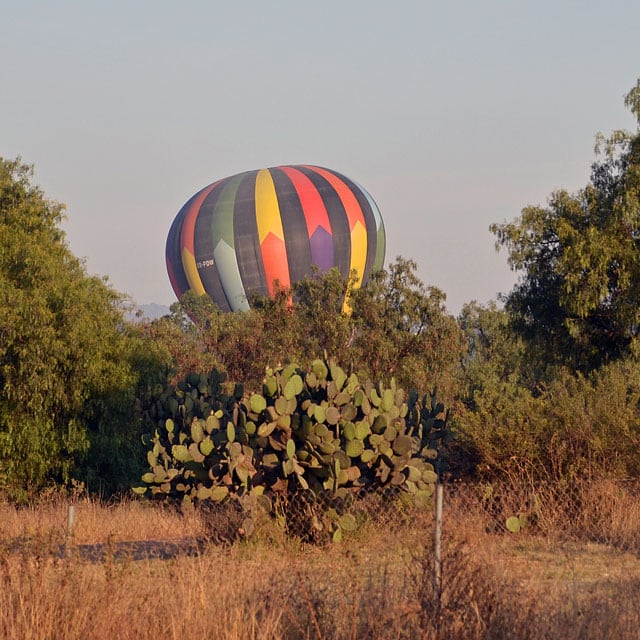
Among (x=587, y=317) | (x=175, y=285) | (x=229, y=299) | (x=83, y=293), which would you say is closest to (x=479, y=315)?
(x=229, y=299)

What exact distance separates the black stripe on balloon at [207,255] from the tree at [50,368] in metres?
50.2

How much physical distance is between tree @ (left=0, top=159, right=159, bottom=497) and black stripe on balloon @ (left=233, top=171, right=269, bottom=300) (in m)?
48.3

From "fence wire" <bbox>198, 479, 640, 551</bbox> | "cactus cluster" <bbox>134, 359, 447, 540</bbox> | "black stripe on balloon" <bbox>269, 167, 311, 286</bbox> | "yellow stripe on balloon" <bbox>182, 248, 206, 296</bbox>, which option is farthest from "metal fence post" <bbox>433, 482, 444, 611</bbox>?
"yellow stripe on balloon" <bbox>182, 248, 206, 296</bbox>

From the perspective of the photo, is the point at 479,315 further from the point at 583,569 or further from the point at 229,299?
→ the point at 583,569

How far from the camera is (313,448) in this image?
557 inches

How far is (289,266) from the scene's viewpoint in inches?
2771

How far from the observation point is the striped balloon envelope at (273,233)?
232 ft

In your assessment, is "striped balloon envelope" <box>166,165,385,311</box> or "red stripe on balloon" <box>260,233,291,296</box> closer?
"red stripe on balloon" <box>260,233,291,296</box>

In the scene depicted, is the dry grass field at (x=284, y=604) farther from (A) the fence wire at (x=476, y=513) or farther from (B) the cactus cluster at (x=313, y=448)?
(B) the cactus cluster at (x=313, y=448)

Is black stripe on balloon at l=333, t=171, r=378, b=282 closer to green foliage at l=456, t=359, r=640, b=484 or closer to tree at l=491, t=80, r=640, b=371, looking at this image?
tree at l=491, t=80, r=640, b=371

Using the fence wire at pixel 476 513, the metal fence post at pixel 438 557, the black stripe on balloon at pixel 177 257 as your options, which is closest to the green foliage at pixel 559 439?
the fence wire at pixel 476 513

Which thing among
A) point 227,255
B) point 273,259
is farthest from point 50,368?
point 227,255

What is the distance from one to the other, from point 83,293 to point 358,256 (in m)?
52.1

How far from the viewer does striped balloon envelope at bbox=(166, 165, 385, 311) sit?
70812 mm
